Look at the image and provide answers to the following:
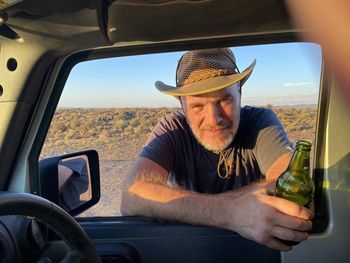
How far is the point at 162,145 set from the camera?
2381mm

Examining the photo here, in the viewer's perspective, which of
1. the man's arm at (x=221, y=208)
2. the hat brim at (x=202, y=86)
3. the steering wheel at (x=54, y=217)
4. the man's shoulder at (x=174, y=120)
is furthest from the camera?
the man's shoulder at (x=174, y=120)

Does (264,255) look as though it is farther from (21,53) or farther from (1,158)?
(21,53)

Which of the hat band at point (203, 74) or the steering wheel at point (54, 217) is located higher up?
the hat band at point (203, 74)

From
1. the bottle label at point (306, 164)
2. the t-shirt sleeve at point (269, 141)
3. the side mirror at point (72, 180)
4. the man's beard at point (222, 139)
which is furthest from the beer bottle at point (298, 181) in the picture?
the side mirror at point (72, 180)

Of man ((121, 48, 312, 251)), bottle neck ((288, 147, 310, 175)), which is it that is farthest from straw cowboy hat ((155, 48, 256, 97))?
bottle neck ((288, 147, 310, 175))

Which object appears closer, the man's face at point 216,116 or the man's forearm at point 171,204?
the man's forearm at point 171,204

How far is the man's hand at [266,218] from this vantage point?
Answer: 158 centimetres

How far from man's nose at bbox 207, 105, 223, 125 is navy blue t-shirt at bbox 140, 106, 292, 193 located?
0.14m

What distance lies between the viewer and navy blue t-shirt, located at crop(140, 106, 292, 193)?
231 centimetres

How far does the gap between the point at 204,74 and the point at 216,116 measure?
0.23m

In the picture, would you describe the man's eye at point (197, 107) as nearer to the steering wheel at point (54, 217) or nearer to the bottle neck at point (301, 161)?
the bottle neck at point (301, 161)

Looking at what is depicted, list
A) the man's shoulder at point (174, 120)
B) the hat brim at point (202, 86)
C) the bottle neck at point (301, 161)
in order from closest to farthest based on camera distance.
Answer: the bottle neck at point (301, 161)
the hat brim at point (202, 86)
the man's shoulder at point (174, 120)

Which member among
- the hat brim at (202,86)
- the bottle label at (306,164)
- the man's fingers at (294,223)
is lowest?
the man's fingers at (294,223)

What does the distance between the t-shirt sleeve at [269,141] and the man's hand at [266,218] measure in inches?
13.3
